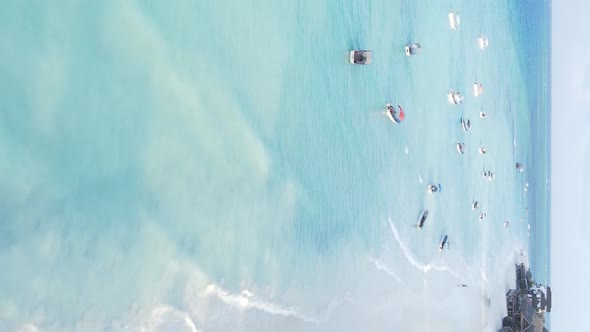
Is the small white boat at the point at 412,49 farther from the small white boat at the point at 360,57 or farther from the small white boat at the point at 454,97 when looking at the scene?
the small white boat at the point at 454,97

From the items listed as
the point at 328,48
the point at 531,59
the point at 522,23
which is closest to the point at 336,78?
the point at 328,48

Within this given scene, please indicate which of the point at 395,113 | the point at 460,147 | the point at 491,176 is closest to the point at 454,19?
the point at 460,147

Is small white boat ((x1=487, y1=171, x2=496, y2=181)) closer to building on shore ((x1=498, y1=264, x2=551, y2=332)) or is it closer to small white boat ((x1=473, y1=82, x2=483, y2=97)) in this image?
small white boat ((x1=473, y1=82, x2=483, y2=97))

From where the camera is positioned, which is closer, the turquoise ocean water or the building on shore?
the turquoise ocean water

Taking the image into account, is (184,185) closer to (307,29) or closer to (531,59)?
(307,29)

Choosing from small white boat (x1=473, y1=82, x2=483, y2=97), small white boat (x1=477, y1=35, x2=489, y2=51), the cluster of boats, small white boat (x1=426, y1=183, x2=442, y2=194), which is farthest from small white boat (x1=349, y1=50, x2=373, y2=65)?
small white boat (x1=477, y1=35, x2=489, y2=51)

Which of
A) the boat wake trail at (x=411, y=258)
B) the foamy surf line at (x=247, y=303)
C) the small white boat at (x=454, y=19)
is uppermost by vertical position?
the small white boat at (x=454, y=19)

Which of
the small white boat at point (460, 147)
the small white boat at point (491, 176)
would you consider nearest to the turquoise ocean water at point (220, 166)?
the small white boat at point (460, 147)

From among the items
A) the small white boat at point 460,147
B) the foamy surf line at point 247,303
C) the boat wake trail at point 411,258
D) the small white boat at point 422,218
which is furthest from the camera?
the small white boat at point 460,147
